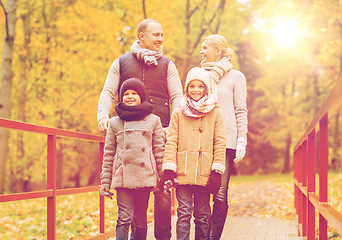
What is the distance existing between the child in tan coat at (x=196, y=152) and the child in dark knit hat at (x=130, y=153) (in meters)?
0.10

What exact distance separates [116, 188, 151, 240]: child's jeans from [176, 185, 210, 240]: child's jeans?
27 centimetres

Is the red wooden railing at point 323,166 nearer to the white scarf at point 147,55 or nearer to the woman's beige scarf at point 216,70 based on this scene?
the woman's beige scarf at point 216,70

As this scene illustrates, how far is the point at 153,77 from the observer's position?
4453 millimetres

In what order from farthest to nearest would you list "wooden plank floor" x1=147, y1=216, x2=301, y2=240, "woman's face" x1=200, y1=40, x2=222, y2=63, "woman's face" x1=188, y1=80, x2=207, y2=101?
"wooden plank floor" x1=147, y1=216, x2=301, y2=240, "woman's face" x1=200, y1=40, x2=222, y2=63, "woman's face" x1=188, y1=80, x2=207, y2=101

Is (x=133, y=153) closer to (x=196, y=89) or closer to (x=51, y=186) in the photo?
(x=196, y=89)

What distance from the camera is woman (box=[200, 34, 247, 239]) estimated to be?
14.8ft

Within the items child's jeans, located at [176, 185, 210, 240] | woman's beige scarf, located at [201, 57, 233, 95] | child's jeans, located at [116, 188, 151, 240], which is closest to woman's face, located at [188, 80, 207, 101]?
woman's beige scarf, located at [201, 57, 233, 95]

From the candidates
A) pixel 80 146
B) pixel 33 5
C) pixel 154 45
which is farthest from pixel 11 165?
pixel 154 45

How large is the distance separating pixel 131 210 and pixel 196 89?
1038 mm

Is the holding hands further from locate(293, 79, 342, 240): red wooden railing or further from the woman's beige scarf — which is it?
the woman's beige scarf

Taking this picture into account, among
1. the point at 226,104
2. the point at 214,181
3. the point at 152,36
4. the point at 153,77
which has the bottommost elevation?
the point at 214,181

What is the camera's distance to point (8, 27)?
13156 millimetres

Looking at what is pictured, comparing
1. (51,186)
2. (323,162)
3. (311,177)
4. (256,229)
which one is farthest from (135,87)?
(256,229)

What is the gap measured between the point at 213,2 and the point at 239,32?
2.29 metres
